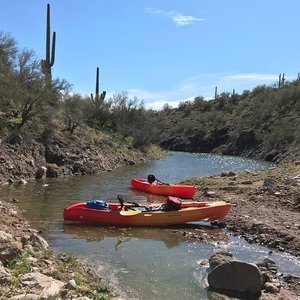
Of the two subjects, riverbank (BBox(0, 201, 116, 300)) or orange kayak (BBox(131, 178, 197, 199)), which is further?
orange kayak (BBox(131, 178, 197, 199))

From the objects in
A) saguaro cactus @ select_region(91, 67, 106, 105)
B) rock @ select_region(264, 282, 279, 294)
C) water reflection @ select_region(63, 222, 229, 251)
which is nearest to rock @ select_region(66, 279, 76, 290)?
rock @ select_region(264, 282, 279, 294)

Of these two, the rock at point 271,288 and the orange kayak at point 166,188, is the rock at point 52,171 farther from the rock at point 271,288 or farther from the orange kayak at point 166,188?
the rock at point 271,288

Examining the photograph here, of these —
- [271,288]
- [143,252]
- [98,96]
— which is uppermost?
[98,96]

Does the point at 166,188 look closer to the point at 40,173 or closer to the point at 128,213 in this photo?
the point at 128,213

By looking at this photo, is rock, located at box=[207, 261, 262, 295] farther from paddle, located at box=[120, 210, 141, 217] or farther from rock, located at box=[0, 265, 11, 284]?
paddle, located at box=[120, 210, 141, 217]

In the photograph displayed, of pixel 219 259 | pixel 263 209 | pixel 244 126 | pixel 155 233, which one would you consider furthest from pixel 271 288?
pixel 244 126

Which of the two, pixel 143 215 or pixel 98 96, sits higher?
pixel 98 96

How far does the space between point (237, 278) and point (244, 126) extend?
198ft

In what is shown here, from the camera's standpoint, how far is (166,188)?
21.2 meters

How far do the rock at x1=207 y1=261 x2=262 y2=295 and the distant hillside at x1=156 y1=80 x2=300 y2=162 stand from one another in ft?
115

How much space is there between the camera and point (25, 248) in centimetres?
871

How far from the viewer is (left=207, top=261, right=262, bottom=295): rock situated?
835cm

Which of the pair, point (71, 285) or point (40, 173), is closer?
point (71, 285)

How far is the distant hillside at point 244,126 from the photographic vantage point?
5284cm
